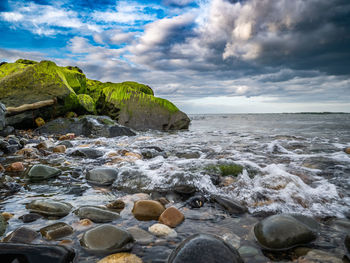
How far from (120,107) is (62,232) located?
12.3m

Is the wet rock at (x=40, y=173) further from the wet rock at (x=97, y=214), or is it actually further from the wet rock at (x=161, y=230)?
the wet rock at (x=161, y=230)

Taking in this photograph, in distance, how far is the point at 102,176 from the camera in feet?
10.9

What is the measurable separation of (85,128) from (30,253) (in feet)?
30.6

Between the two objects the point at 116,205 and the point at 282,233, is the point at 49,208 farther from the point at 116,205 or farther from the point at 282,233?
the point at 282,233

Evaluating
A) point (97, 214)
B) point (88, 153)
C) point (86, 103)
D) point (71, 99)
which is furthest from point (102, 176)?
point (86, 103)

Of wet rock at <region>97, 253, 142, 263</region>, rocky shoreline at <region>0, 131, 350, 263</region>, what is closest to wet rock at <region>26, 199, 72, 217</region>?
rocky shoreline at <region>0, 131, 350, 263</region>

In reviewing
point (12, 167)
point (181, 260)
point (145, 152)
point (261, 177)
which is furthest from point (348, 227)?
point (12, 167)

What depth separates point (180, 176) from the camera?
323cm

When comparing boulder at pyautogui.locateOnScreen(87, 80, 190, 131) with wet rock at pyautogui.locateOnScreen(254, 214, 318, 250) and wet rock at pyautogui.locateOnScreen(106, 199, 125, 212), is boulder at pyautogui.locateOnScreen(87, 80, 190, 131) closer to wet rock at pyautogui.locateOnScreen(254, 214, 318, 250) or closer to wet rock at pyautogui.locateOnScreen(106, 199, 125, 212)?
wet rock at pyautogui.locateOnScreen(106, 199, 125, 212)

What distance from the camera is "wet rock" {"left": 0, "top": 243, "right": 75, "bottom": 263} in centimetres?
124

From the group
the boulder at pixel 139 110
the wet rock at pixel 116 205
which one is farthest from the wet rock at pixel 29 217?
the boulder at pixel 139 110

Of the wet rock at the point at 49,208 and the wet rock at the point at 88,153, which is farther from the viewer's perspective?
the wet rock at the point at 88,153

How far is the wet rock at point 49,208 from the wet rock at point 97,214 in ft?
0.45

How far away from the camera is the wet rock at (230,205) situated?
2.29 meters
